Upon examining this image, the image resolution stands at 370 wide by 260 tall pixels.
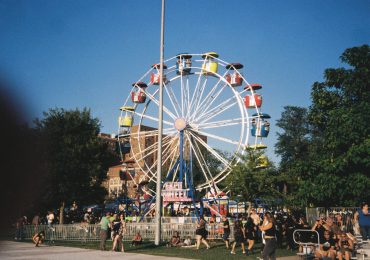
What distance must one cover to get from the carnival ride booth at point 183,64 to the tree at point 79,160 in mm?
9110

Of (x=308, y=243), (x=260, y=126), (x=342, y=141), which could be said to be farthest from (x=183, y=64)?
(x=308, y=243)

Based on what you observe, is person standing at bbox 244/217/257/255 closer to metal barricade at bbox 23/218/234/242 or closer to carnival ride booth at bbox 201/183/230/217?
metal barricade at bbox 23/218/234/242

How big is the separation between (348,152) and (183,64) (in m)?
17.7

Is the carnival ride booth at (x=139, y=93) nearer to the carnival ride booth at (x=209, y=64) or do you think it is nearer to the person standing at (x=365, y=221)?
the carnival ride booth at (x=209, y=64)

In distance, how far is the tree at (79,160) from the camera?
35.1 meters

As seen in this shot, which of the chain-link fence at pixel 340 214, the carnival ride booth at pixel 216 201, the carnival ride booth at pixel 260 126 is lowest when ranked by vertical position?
the chain-link fence at pixel 340 214

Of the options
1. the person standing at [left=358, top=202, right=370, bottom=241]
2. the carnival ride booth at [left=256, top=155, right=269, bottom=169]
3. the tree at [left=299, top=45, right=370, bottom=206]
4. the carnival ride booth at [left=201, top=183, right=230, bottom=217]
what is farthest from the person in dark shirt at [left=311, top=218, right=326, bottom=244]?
the carnival ride booth at [left=201, top=183, right=230, bottom=217]

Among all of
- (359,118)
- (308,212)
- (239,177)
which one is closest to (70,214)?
(239,177)

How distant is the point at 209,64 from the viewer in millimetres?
36188

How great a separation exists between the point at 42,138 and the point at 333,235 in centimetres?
1347

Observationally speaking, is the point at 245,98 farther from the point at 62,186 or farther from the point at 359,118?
the point at 62,186

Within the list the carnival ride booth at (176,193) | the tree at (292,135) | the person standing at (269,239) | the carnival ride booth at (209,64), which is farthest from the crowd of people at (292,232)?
the tree at (292,135)

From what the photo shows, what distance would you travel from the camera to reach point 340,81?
30391 mm

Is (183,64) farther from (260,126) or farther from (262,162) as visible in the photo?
(262,162)
